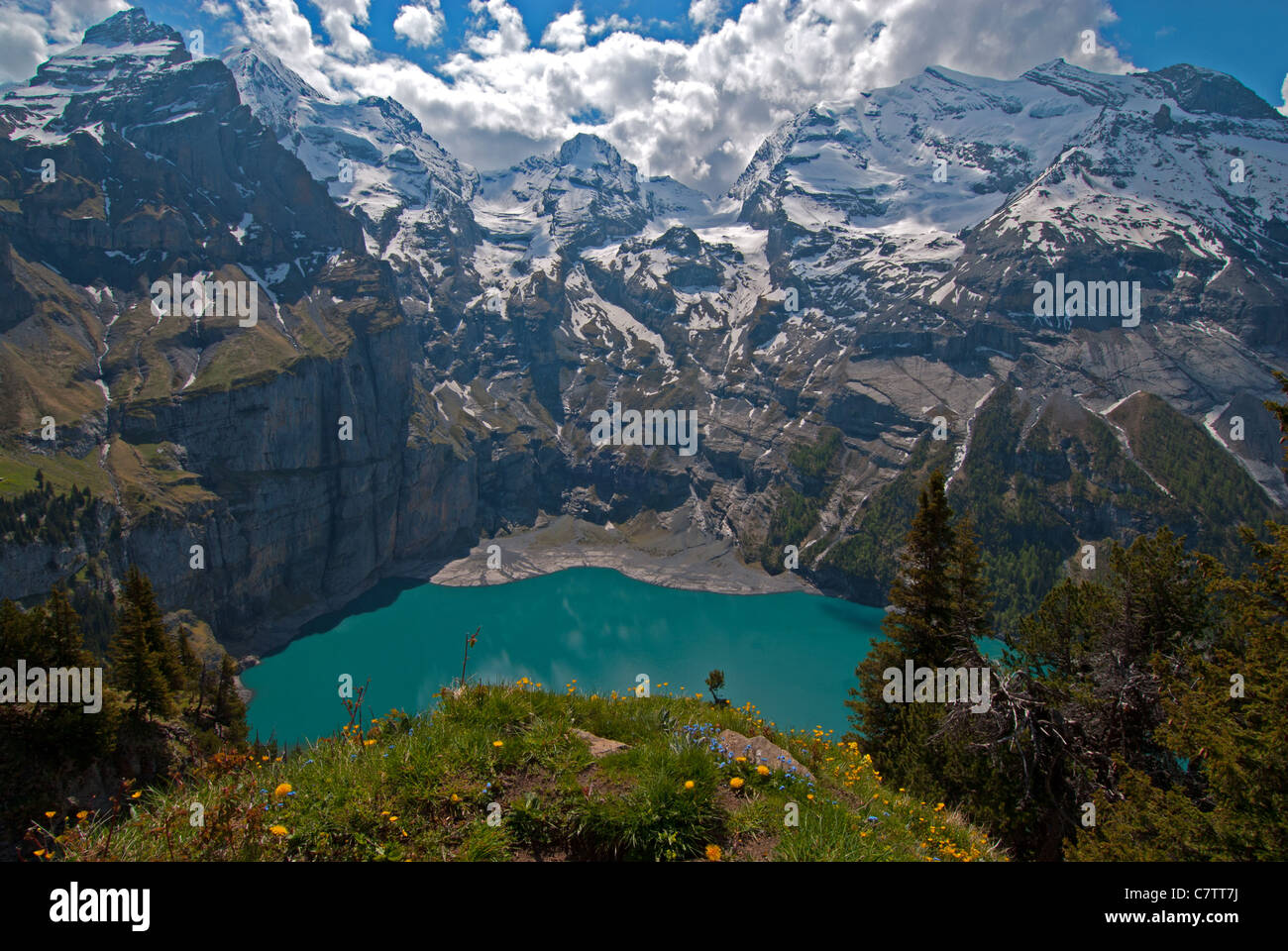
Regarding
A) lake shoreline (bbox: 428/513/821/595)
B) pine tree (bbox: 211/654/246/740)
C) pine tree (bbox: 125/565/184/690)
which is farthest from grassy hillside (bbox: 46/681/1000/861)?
lake shoreline (bbox: 428/513/821/595)

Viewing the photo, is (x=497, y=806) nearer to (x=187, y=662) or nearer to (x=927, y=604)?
(x=927, y=604)

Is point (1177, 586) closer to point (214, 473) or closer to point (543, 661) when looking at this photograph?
point (543, 661)

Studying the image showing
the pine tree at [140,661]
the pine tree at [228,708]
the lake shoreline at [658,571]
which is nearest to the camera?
the pine tree at [140,661]

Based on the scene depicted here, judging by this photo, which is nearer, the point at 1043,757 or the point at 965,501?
the point at 1043,757

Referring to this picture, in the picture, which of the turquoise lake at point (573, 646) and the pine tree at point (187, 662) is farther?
the turquoise lake at point (573, 646)

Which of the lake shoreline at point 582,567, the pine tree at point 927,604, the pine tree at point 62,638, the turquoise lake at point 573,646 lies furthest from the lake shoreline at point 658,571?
the pine tree at point 62,638

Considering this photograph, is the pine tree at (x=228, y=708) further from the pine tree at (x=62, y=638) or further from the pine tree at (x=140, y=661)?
the pine tree at (x=62, y=638)

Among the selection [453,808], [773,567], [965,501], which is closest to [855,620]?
[773,567]
